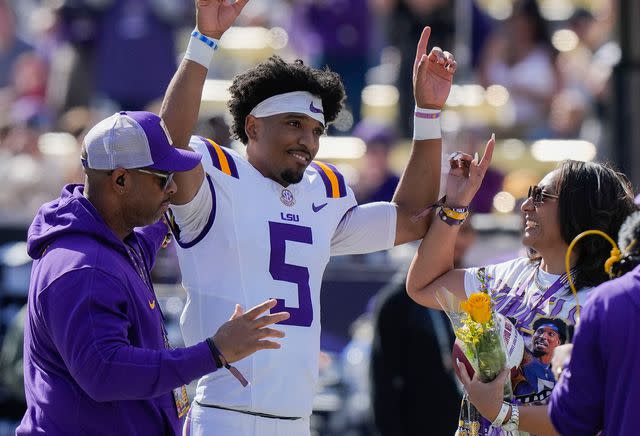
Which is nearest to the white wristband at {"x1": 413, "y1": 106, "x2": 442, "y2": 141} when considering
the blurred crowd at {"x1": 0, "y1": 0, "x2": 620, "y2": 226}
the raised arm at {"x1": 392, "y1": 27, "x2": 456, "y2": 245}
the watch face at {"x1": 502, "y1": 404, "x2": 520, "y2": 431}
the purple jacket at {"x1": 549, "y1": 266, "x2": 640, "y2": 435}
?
the raised arm at {"x1": 392, "y1": 27, "x2": 456, "y2": 245}

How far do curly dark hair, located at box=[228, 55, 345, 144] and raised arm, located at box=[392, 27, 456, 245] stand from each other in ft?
1.11

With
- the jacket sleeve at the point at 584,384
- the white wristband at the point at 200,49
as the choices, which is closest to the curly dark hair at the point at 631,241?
the jacket sleeve at the point at 584,384

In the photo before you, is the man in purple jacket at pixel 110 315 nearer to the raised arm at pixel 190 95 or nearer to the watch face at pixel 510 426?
the raised arm at pixel 190 95

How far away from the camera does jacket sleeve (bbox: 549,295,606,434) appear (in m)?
3.49

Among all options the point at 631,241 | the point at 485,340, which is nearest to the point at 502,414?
the point at 485,340

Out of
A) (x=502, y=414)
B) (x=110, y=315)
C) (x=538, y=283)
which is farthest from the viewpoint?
(x=538, y=283)

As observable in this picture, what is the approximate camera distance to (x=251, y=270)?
4.56m

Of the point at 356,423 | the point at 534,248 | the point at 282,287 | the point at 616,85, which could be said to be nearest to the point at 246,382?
the point at 282,287

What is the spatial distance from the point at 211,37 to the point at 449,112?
274 inches

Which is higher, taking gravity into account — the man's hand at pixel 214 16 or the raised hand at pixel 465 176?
the man's hand at pixel 214 16

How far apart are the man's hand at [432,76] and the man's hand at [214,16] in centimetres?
74

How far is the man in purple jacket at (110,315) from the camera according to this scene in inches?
147

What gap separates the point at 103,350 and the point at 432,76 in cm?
182

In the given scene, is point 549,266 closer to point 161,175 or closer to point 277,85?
point 277,85
